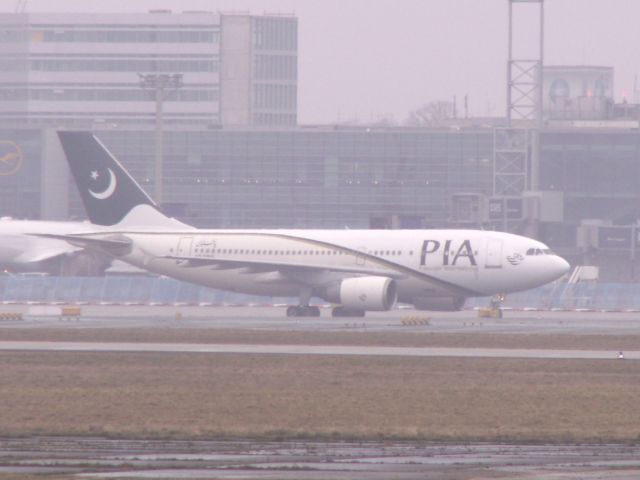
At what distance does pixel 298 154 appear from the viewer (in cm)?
15725

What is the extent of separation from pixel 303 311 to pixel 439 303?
6.32m

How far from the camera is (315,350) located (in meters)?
47.8

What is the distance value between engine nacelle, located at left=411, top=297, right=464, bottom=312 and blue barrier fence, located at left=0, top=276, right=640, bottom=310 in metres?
11.4

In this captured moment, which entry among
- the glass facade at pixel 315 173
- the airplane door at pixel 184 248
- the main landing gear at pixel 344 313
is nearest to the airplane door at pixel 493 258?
the main landing gear at pixel 344 313

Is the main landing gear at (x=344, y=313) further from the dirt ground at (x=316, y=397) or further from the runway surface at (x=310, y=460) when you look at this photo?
the runway surface at (x=310, y=460)

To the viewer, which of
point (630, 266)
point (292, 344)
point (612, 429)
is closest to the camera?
point (612, 429)

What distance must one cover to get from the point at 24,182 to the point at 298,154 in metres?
28.6

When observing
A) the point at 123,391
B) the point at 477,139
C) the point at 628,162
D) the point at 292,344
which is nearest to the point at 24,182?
the point at 477,139

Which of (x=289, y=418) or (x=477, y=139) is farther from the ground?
(x=477, y=139)

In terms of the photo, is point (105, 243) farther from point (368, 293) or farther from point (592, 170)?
point (592, 170)

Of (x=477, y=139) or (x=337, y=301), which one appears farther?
(x=477, y=139)

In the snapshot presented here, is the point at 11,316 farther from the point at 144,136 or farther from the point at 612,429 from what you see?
the point at 144,136

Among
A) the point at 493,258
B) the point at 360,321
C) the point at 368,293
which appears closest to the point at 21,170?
the point at 368,293

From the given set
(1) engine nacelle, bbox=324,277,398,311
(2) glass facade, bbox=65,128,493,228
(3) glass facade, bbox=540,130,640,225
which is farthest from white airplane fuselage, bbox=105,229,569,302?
(2) glass facade, bbox=65,128,493,228
